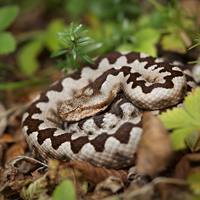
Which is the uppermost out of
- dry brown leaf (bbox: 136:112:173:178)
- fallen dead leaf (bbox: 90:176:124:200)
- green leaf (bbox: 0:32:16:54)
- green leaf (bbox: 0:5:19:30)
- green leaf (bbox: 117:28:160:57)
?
green leaf (bbox: 0:5:19:30)

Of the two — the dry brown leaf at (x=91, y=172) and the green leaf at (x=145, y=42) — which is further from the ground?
the green leaf at (x=145, y=42)

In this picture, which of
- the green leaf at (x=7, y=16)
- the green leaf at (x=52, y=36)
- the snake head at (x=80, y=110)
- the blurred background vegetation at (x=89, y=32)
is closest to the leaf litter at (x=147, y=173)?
the snake head at (x=80, y=110)

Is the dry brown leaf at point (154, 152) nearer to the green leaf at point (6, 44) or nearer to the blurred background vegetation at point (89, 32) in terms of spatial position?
the blurred background vegetation at point (89, 32)

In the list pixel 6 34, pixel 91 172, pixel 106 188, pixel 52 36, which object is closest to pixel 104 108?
pixel 91 172

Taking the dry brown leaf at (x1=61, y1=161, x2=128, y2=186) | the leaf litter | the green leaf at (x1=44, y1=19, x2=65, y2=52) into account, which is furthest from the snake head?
the green leaf at (x1=44, y1=19, x2=65, y2=52)

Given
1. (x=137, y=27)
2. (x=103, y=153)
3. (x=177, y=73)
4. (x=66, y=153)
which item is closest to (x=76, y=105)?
(x=66, y=153)

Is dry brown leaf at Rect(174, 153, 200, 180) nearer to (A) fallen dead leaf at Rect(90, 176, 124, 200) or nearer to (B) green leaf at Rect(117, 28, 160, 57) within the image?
(A) fallen dead leaf at Rect(90, 176, 124, 200)

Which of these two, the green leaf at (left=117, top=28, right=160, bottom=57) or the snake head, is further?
the green leaf at (left=117, top=28, right=160, bottom=57)


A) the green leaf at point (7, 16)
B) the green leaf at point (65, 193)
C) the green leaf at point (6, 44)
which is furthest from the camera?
the green leaf at point (7, 16)
